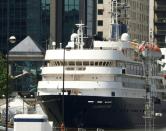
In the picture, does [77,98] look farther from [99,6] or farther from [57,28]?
[99,6]

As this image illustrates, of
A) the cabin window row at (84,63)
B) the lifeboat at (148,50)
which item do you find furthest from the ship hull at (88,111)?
the lifeboat at (148,50)

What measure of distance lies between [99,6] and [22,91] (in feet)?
126

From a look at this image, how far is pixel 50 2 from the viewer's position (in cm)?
17250

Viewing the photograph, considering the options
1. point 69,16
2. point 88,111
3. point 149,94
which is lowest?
point 88,111

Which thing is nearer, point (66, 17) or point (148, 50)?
point (148, 50)

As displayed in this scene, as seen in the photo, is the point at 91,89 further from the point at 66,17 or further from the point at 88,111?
the point at 66,17

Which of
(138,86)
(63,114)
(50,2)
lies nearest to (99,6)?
(50,2)

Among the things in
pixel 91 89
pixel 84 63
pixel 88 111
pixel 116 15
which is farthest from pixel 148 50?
pixel 88 111

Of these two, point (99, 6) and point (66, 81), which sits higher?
point (99, 6)

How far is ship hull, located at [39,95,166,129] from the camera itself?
360 feet

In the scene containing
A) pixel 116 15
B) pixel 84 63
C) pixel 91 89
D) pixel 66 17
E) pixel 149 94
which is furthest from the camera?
pixel 66 17

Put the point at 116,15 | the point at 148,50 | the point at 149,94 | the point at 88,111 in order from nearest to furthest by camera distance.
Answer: the point at 88,111 → the point at 149,94 → the point at 148,50 → the point at 116,15

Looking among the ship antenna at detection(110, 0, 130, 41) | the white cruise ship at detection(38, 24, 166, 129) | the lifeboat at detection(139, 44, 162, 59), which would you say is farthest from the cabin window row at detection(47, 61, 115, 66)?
the ship antenna at detection(110, 0, 130, 41)

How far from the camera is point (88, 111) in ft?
364
